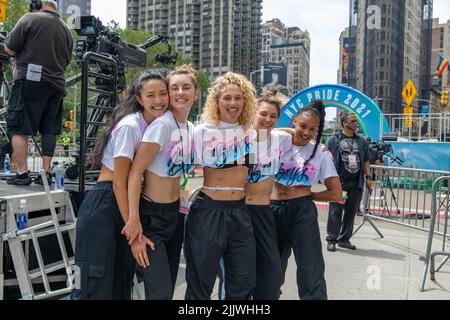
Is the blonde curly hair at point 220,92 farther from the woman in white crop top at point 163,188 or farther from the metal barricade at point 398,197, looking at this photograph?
the metal barricade at point 398,197

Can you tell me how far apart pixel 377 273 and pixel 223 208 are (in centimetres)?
278

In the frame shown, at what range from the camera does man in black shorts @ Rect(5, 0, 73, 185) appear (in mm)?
3951

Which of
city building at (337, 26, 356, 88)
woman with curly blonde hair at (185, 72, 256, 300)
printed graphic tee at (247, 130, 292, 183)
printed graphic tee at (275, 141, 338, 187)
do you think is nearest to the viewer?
woman with curly blonde hair at (185, 72, 256, 300)

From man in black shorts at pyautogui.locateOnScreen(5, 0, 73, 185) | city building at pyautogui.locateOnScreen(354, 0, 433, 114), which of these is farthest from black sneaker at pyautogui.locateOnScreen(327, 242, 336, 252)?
city building at pyautogui.locateOnScreen(354, 0, 433, 114)

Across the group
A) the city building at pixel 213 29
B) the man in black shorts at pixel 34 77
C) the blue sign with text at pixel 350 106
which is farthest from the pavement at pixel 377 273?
the city building at pixel 213 29

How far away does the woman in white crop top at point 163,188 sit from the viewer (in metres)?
2.48

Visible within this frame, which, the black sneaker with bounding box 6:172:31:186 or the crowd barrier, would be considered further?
the crowd barrier

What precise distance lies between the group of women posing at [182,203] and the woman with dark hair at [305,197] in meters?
0.02

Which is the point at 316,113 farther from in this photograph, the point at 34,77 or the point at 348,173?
the point at 348,173

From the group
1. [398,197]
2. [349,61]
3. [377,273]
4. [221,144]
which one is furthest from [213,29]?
[221,144]

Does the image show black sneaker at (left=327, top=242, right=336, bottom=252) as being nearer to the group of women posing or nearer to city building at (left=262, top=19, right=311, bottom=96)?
the group of women posing

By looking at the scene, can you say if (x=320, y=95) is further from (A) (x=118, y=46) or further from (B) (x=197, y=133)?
(B) (x=197, y=133)

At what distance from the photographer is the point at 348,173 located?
233 inches

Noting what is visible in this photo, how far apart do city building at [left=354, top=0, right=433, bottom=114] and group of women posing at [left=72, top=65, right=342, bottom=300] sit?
284 feet
